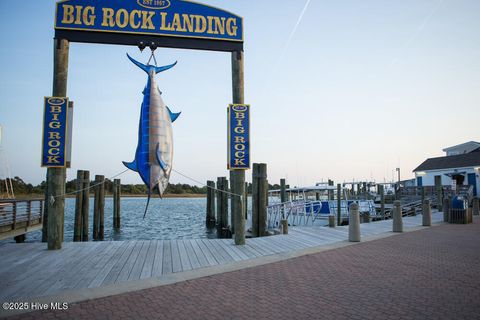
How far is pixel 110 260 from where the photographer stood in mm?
6840

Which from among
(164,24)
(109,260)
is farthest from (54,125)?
(164,24)

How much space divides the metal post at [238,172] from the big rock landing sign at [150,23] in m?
0.40

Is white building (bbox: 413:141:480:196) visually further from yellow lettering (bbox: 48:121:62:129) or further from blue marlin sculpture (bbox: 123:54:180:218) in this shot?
yellow lettering (bbox: 48:121:62:129)

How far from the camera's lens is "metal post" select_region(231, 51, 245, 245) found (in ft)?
29.0

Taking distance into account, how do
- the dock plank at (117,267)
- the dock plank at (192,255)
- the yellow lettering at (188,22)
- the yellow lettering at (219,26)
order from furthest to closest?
the yellow lettering at (219,26)
the yellow lettering at (188,22)
the dock plank at (192,255)
the dock plank at (117,267)

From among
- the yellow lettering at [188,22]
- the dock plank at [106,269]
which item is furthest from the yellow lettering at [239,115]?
the dock plank at [106,269]

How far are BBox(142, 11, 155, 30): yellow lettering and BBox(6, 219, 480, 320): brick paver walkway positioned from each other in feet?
22.3

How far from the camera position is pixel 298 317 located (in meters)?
3.97

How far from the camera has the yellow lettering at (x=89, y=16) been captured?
845cm

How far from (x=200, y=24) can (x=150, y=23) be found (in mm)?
1368

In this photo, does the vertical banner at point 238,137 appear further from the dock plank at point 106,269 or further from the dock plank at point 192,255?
the dock plank at point 106,269

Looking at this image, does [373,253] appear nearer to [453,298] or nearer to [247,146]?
[453,298]

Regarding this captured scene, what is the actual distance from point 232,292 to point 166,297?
990mm

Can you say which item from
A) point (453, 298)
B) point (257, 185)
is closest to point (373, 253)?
point (453, 298)
